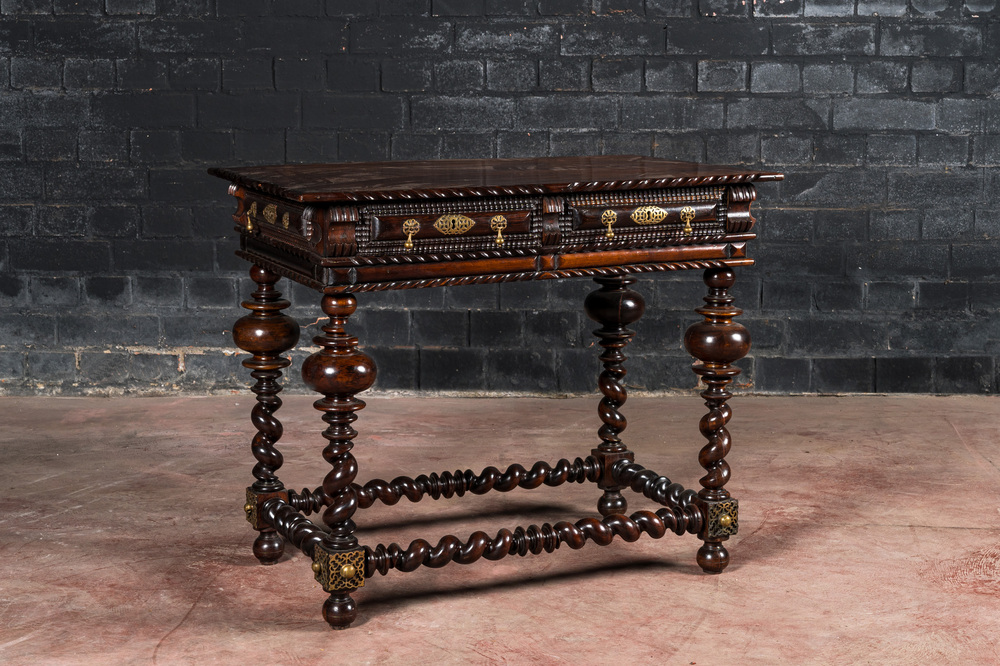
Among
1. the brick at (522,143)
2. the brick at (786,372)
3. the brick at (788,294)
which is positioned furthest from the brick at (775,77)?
the brick at (786,372)

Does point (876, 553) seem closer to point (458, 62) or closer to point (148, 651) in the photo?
point (148, 651)

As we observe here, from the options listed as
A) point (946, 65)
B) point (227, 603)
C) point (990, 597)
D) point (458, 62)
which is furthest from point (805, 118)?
point (227, 603)

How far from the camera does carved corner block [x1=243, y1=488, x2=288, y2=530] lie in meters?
3.40

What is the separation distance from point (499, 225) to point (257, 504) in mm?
1116

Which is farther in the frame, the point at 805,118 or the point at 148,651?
the point at 805,118

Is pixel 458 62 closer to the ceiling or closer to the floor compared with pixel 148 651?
closer to the ceiling

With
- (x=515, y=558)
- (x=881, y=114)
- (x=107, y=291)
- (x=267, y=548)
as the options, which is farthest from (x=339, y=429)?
(x=881, y=114)

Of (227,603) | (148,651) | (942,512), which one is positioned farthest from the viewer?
(942,512)

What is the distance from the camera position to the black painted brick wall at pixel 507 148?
5.45m

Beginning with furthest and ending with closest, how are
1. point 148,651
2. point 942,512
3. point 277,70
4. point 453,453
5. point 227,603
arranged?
point 277,70, point 453,453, point 942,512, point 227,603, point 148,651

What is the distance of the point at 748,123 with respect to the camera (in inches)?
217

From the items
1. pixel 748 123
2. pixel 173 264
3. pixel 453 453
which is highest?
pixel 748 123

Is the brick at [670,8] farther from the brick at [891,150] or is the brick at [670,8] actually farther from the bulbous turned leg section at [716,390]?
the bulbous turned leg section at [716,390]

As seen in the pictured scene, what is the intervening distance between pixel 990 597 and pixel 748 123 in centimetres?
288
